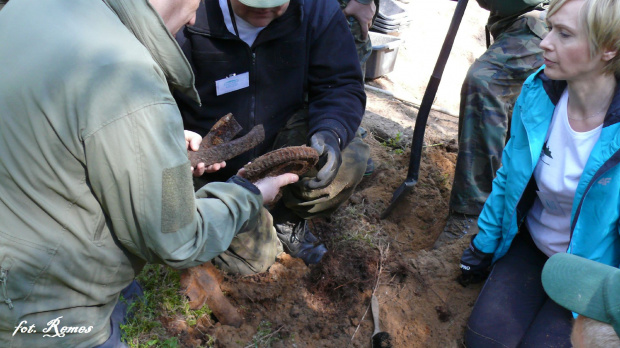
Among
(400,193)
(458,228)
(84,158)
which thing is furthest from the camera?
(400,193)

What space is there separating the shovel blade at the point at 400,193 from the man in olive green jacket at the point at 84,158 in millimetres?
2031

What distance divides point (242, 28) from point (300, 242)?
50.1 inches

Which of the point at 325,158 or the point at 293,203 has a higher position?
the point at 325,158

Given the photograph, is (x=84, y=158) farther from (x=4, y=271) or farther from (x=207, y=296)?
(x=207, y=296)

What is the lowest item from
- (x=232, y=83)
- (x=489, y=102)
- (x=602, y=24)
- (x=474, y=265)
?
(x=474, y=265)

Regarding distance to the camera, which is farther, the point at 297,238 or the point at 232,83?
the point at 297,238

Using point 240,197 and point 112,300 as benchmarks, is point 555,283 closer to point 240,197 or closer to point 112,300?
point 240,197

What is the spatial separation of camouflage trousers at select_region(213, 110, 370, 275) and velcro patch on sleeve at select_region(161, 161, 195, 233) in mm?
1028

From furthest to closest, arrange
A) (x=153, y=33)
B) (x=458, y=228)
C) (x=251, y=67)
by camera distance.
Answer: (x=458, y=228) < (x=251, y=67) < (x=153, y=33)

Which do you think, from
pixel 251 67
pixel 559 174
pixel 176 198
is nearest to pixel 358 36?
pixel 251 67

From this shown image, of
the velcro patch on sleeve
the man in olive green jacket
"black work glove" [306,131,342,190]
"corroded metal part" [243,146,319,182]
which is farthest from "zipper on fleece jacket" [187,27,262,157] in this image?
the velcro patch on sleeve

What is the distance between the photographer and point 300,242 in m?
3.20

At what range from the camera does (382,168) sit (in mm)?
4141

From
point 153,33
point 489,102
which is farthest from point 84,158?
point 489,102
